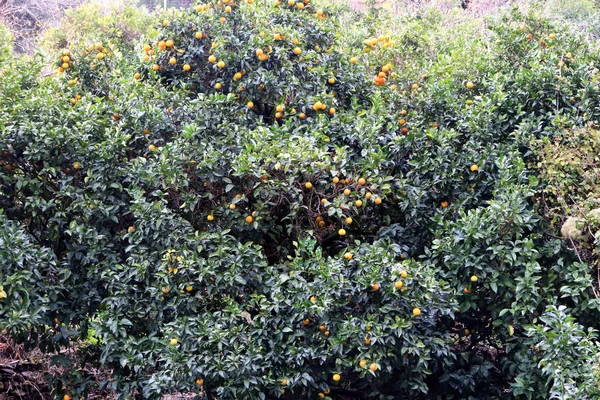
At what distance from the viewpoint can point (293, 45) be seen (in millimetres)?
4473

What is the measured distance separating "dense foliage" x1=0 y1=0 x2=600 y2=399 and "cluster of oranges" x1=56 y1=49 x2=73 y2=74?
0.7 inches

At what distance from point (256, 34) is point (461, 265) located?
1932 millimetres

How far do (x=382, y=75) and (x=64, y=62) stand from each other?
2.14 m

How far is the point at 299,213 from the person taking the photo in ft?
13.5

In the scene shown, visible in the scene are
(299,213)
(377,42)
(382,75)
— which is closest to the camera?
(299,213)

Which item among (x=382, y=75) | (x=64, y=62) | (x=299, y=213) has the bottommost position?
(x=299, y=213)

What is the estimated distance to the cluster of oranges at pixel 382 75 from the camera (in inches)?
185

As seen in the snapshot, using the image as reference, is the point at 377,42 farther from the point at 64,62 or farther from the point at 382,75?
the point at 64,62

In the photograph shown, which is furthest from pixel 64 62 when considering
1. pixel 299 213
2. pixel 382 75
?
pixel 382 75

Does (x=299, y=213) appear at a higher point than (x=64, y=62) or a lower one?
lower

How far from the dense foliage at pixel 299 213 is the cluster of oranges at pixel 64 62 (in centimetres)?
2

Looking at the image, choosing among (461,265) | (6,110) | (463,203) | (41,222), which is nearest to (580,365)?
(461,265)

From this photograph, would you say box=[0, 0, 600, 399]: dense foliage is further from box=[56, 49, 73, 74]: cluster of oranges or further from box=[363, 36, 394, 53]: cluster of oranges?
box=[363, 36, 394, 53]: cluster of oranges

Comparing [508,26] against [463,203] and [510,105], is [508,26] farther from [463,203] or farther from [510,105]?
[463,203]
